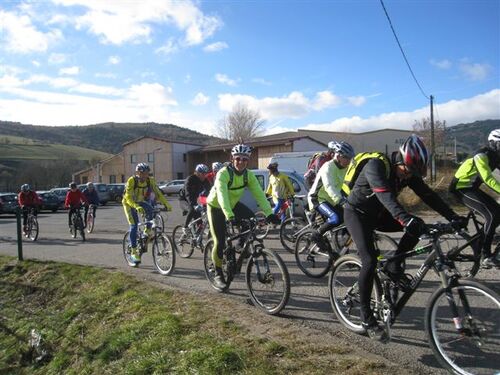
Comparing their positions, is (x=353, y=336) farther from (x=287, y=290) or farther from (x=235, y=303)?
(x=235, y=303)

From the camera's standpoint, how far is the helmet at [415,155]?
381cm

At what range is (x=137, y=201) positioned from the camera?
8.68 metres

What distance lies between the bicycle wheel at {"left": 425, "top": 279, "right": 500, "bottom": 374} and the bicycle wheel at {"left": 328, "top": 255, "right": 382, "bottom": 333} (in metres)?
0.96

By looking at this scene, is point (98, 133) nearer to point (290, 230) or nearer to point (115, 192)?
point (115, 192)

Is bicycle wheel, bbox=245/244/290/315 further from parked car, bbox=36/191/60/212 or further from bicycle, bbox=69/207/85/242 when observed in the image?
parked car, bbox=36/191/60/212

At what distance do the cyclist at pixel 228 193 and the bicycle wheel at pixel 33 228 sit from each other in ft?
33.0

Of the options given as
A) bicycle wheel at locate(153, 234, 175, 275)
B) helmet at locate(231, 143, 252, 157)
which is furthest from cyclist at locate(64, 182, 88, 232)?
helmet at locate(231, 143, 252, 157)

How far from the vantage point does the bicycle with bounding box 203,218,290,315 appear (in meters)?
5.21

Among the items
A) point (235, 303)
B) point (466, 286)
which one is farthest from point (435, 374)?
point (235, 303)

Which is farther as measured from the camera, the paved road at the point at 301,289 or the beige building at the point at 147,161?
the beige building at the point at 147,161

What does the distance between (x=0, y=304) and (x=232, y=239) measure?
213 inches

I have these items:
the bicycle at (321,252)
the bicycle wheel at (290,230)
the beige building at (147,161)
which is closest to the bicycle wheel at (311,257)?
the bicycle at (321,252)

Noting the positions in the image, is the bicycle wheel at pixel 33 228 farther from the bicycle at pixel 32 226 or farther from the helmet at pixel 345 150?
the helmet at pixel 345 150

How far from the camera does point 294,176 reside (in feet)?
49.3
